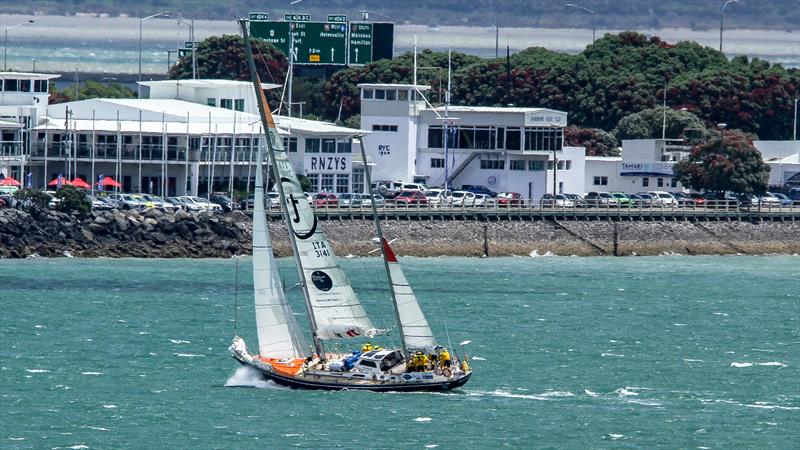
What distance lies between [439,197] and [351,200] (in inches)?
312

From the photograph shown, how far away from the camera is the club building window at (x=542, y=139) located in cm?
13088

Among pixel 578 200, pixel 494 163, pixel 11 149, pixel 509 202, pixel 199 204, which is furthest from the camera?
pixel 494 163

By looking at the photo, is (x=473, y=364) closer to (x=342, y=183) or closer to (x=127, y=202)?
(x=127, y=202)

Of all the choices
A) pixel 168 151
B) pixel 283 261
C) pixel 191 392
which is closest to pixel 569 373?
pixel 191 392

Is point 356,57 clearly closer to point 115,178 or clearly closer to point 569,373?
point 115,178

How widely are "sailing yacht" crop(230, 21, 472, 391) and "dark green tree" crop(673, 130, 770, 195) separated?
67369 mm

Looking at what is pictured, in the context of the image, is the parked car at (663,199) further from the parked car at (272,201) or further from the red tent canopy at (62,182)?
the red tent canopy at (62,182)

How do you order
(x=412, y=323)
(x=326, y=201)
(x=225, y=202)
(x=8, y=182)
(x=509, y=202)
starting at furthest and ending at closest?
(x=509, y=202), (x=8, y=182), (x=225, y=202), (x=326, y=201), (x=412, y=323)

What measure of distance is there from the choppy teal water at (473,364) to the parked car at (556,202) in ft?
42.5

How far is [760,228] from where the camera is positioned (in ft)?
395

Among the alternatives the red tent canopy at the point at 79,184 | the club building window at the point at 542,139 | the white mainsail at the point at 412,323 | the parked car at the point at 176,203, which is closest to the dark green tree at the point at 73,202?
the parked car at the point at 176,203

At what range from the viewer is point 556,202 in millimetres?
117812

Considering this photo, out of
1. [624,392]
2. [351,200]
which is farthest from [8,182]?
[624,392]

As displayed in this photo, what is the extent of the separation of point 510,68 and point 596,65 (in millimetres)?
6778
